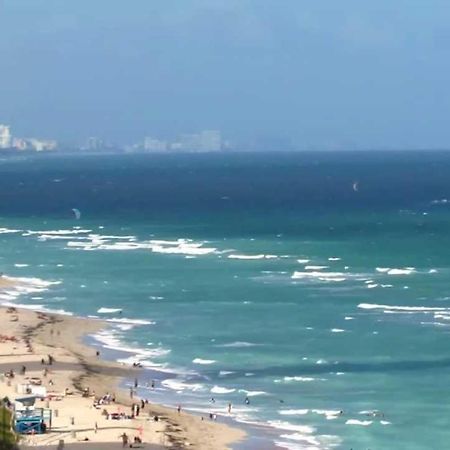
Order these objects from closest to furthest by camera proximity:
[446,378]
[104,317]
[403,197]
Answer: [446,378]
[104,317]
[403,197]

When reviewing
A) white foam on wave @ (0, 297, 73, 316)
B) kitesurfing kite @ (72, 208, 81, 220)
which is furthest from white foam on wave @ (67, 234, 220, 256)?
kitesurfing kite @ (72, 208, 81, 220)

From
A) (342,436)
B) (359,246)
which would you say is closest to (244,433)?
(342,436)

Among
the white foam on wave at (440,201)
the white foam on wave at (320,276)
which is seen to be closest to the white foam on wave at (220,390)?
A: the white foam on wave at (320,276)

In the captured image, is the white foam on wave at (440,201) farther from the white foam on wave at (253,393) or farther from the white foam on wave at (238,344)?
the white foam on wave at (253,393)

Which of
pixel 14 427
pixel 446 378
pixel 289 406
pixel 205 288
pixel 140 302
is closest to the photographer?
pixel 14 427

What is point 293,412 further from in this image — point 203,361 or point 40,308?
point 40,308

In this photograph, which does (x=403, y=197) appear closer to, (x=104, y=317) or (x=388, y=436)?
(x=104, y=317)
